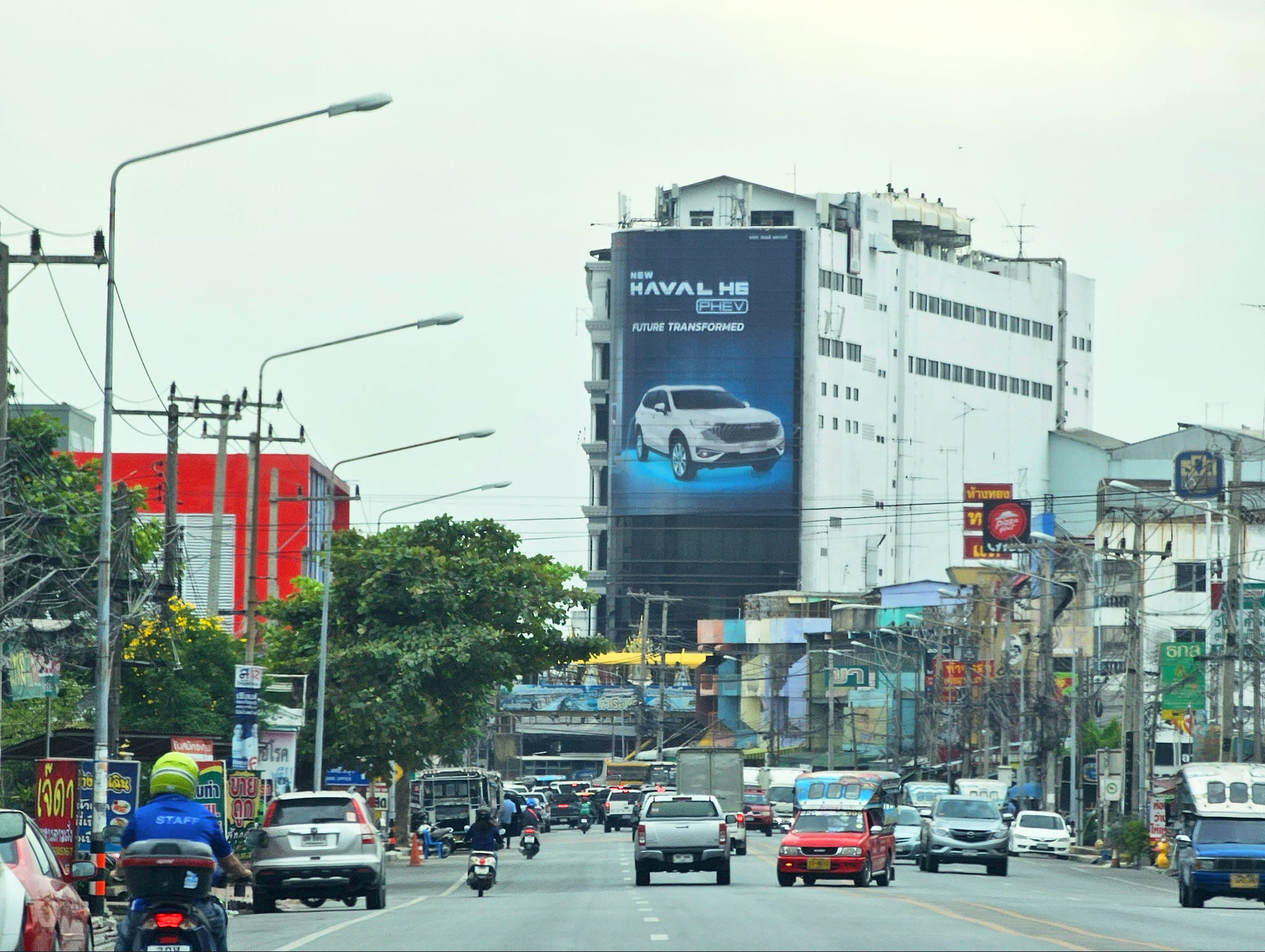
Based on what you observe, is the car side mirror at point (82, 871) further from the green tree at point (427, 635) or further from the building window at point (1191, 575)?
the building window at point (1191, 575)

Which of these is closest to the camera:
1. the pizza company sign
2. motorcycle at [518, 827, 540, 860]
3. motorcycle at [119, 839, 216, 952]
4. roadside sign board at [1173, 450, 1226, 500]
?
motorcycle at [119, 839, 216, 952]

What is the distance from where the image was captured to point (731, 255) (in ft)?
435

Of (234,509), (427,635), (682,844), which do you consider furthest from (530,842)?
(234,509)

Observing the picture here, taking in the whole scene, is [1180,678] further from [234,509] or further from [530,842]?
[234,509]

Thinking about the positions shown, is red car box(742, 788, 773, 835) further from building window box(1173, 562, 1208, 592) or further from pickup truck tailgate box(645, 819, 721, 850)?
pickup truck tailgate box(645, 819, 721, 850)

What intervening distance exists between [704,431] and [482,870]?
10013cm

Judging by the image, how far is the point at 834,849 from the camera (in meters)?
34.6

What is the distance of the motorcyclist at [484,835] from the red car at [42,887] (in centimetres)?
1703

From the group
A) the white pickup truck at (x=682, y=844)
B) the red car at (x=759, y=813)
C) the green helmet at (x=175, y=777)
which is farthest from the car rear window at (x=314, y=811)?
the red car at (x=759, y=813)

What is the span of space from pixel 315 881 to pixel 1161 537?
78633mm

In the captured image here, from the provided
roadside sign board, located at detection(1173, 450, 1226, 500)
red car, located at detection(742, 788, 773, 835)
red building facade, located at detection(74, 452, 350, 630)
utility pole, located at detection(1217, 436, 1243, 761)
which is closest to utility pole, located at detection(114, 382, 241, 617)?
utility pole, located at detection(1217, 436, 1243, 761)

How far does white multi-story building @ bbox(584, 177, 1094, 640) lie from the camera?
134500 mm

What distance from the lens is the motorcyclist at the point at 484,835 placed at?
32.1 metres

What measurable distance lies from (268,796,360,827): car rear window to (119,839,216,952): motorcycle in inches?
547
